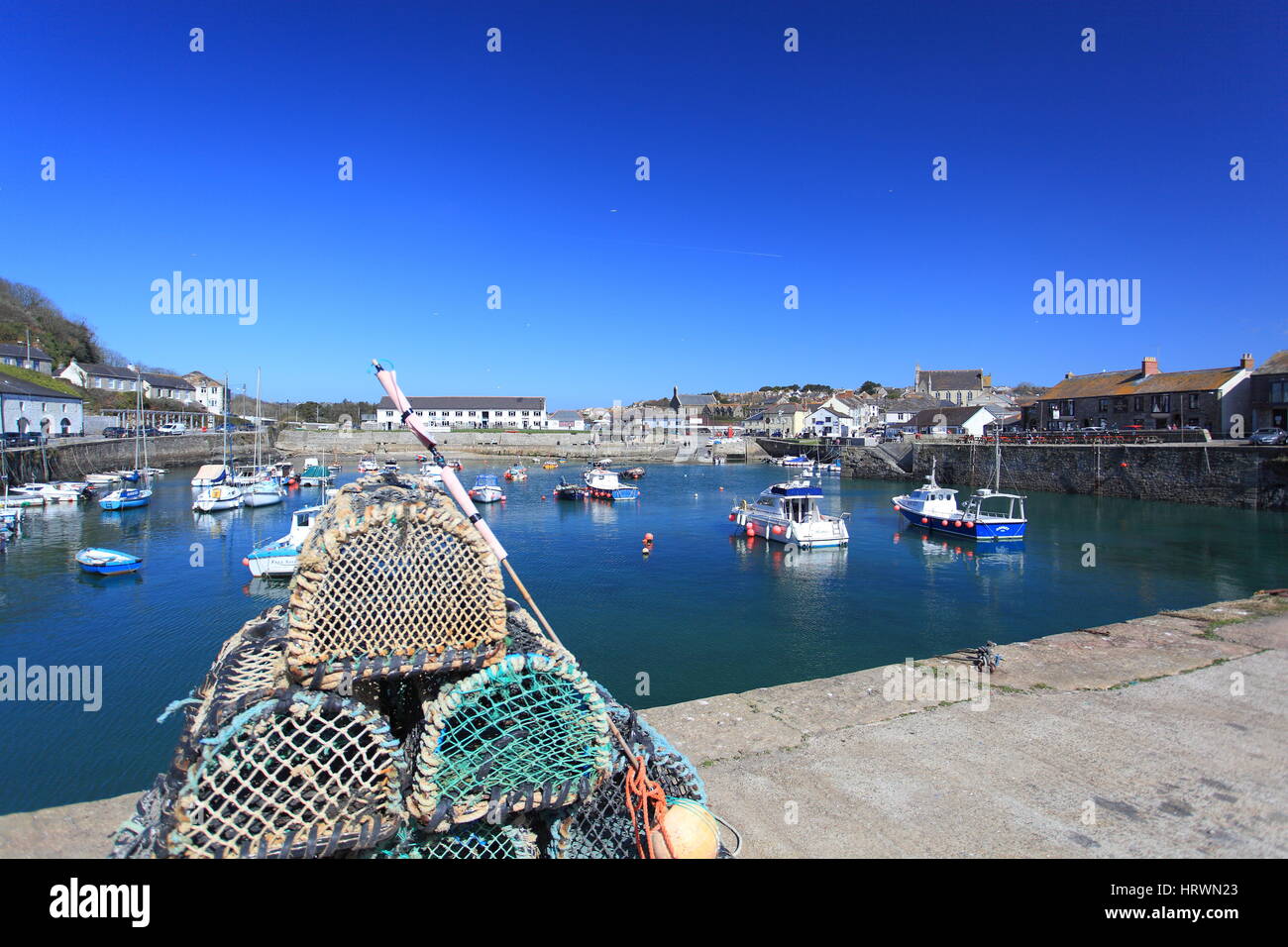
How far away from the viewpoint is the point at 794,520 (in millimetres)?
28016

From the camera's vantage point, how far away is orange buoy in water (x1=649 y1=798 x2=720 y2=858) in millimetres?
3520

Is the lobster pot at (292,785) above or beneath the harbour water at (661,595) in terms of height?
above

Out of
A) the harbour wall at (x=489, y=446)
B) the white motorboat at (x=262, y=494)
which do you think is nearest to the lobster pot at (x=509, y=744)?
the white motorboat at (x=262, y=494)

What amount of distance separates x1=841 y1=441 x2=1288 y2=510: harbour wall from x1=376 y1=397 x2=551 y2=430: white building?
65155mm

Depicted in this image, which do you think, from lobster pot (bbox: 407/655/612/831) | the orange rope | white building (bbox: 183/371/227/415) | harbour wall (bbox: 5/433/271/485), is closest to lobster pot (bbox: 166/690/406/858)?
lobster pot (bbox: 407/655/612/831)

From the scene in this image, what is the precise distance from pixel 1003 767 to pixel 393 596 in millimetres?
5199

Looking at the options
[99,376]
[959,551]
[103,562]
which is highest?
[99,376]

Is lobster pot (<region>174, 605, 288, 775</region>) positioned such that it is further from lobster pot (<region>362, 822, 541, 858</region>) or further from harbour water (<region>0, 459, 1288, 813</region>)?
harbour water (<region>0, 459, 1288, 813</region>)

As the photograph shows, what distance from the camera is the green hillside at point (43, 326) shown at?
A: 69500 millimetres

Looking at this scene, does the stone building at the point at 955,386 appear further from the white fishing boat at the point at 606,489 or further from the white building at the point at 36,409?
the white building at the point at 36,409

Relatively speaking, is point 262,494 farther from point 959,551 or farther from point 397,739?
point 397,739

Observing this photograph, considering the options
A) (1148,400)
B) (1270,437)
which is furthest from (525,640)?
(1148,400)

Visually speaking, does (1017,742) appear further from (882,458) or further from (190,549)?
(882,458)

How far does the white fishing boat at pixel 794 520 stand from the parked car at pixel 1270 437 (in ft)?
81.3
